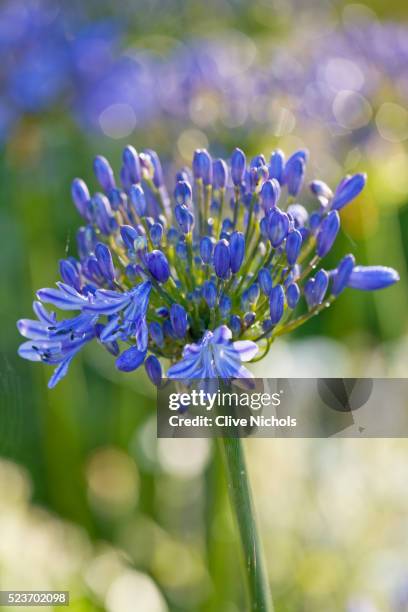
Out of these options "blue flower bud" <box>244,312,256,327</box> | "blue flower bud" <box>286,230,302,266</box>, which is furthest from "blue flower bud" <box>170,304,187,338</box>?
"blue flower bud" <box>286,230,302,266</box>

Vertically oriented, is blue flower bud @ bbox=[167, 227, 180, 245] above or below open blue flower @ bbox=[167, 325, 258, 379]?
above

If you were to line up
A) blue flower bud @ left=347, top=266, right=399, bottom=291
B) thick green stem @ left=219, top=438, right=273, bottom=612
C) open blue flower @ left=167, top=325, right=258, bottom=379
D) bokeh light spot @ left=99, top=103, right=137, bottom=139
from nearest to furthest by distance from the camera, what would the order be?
1. open blue flower @ left=167, top=325, right=258, bottom=379
2. thick green stem @ left=219, top=438, right=273, bottom=612
3. blue flower bud @ left=347, top=266, right=399, bottom=291
4. bokeh light spot @ left=99, top=103, right=137, bottom=139

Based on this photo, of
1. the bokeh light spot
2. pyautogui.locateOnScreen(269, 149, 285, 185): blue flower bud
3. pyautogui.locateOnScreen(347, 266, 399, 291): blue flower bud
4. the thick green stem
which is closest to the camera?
the thick green stem

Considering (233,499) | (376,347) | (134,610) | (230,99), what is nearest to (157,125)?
(230,99)

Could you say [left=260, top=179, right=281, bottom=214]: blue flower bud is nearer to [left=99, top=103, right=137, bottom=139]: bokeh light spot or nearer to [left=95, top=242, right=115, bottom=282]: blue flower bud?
[left=95, top=242, right=115, bottom=282]: blue flower bud

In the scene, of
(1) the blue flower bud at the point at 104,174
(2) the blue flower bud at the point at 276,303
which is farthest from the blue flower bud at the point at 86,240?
(2) the blue flower bud at the point at 276,303

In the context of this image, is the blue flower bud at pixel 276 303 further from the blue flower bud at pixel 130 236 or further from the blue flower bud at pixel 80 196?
the blue flower bud at pixel 80 196
